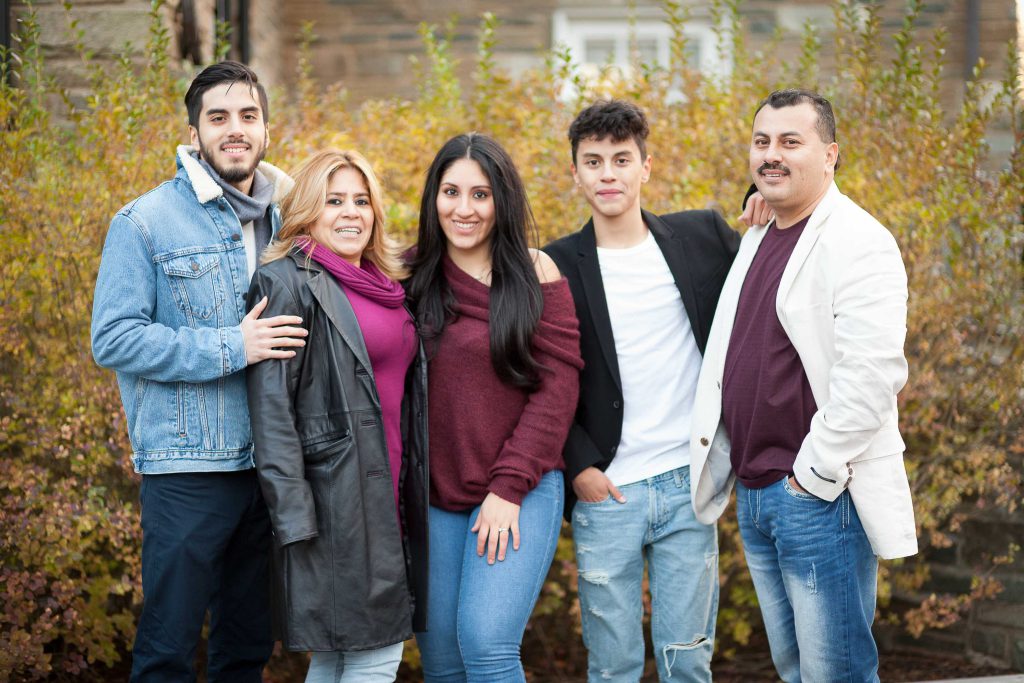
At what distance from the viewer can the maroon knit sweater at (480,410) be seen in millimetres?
2928

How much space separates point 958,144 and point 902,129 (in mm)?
285

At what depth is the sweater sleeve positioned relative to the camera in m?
Result: 2.87

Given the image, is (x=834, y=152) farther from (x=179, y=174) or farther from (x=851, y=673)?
(x=179, y=174)

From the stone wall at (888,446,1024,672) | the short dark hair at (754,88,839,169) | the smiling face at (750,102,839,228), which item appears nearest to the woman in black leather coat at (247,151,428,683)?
the smiling face at (750,102,839,228)

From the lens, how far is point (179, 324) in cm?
287

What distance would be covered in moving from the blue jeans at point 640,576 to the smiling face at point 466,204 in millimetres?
959

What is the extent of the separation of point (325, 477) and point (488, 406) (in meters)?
0.56

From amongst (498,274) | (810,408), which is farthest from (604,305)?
(810,408)

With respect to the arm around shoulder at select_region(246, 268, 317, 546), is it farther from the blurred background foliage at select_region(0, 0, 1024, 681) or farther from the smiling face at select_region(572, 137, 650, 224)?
the blurred background foliage at select_region(0, 0, 1024, 681)

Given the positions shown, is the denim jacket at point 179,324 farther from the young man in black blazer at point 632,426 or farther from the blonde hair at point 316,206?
the young man in black blazer at point 632,426

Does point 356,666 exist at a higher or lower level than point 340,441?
lower

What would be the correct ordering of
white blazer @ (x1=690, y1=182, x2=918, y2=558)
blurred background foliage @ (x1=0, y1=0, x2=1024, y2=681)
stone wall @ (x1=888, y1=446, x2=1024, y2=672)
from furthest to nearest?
stone wall @ (x1=888, y1=446, x2=1024, y2=672) → blurred background foliage @ (x1=0, y1=0, x2=1024, y2=681) → white blazer @ (x1=690, y1=182, x2=918, y2=558)

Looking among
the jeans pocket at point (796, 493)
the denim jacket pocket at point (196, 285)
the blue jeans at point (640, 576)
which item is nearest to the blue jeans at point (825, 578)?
the jeans pocket at point (796, 493)

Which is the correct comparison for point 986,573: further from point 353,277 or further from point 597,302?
point 353,277
